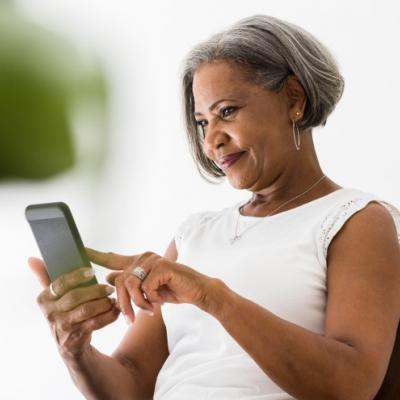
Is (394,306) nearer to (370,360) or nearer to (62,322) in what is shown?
(370,360)

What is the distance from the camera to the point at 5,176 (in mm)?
214

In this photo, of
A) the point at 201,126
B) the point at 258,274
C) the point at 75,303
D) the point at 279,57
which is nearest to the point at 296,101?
the point at 279,57

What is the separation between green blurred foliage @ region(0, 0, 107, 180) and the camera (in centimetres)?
21

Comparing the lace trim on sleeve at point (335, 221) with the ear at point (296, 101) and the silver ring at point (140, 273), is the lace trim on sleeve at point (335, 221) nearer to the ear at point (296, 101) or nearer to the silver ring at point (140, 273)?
the ear at point (296, 101)

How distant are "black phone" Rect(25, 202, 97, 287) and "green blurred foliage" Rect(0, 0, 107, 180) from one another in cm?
81

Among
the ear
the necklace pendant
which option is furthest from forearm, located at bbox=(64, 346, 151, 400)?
the ear

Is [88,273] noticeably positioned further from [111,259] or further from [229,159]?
[229,159]

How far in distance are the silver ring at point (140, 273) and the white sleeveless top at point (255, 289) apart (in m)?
0.32

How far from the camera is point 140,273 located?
98cm

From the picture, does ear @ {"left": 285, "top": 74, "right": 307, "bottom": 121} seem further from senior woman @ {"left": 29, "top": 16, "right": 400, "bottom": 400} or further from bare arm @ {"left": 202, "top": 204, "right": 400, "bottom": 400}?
bare arm @ {"left": 202, "top": 204, "right": 400, "bottom": 400}

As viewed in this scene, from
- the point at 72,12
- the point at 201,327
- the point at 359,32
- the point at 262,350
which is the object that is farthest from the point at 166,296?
the point at 359,32

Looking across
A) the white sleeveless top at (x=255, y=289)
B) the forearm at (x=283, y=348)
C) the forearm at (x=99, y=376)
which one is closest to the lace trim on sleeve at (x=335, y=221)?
the white sleeveless top at (x=255, y=289)

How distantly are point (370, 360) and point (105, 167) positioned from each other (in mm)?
893

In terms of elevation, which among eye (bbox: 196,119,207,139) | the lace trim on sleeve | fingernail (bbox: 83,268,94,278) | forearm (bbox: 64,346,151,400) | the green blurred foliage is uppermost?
the green blurred foliage
